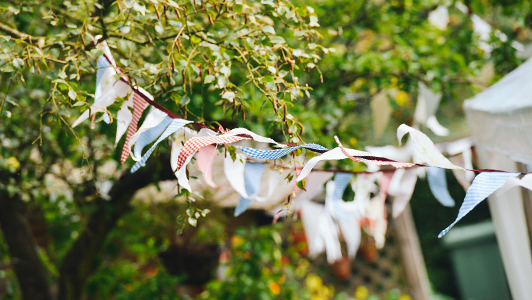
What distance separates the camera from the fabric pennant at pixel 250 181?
1479 mm

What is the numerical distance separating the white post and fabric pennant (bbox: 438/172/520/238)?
3.09ft

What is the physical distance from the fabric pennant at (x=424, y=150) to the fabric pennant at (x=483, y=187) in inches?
3.3

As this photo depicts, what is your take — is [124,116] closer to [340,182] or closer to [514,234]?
[340,182]

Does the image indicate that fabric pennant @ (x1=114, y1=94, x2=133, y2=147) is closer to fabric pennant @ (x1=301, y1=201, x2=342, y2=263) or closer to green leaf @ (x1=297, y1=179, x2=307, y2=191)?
green leaf @ (x1=297, y1=179, x2=307, y2=191)

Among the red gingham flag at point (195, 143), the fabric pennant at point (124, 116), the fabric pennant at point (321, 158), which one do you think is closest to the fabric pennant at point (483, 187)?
the fabric pennant at point (321, 158)

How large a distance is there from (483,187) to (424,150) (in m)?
0.18

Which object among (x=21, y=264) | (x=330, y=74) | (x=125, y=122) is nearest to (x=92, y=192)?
(x=21, y=264)

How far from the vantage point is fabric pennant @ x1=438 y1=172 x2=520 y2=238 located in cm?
103

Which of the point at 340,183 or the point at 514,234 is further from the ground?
the point at 340,183

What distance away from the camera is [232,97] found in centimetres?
115

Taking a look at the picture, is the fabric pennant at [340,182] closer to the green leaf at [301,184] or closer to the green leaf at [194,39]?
the green leaf at [301,184]

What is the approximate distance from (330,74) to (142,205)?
148 cm

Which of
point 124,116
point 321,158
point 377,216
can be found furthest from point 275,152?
point 377,216

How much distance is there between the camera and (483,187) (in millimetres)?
1053
